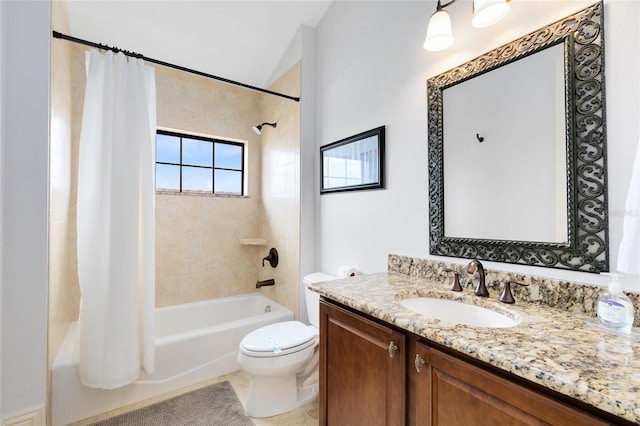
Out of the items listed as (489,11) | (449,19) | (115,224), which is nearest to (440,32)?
(449,19)

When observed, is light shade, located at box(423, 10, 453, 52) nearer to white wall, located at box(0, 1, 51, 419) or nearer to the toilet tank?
the toilet tank

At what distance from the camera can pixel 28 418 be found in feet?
4.39

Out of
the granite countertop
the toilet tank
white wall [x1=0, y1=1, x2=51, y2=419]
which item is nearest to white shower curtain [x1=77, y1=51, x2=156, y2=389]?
white wall [x1=0, y1=1, x2=51, y2=419]

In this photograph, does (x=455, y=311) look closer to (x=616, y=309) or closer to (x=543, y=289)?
(x=543, y=289)

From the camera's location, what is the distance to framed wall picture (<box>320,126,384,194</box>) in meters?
1.74

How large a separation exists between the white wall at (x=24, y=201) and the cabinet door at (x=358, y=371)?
4.51 feet

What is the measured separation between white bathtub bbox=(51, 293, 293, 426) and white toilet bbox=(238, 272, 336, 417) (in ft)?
1.62

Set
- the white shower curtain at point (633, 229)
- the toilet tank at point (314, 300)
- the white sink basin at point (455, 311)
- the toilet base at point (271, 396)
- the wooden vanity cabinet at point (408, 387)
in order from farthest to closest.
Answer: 1. the toilet tank at point (314, 300)
2. the toilet base at point (271, 396)
3. the white sink basin at point (455, 311)
4. the white shower curtain at point (633, 229)
5. the wooden vanity cabinet at point (408, 387)

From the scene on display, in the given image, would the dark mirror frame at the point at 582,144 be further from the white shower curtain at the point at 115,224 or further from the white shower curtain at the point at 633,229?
the white shower curtain at the point at 115,224

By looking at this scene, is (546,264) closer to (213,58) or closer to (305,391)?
(305,391)

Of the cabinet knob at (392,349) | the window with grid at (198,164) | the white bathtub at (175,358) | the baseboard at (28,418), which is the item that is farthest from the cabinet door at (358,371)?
the window with grid at (198,164)

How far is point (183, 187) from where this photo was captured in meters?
2.72

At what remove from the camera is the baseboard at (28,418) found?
51.1 inches

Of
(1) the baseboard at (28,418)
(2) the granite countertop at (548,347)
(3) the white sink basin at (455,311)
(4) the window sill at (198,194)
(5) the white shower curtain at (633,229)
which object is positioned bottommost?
(1) the baseboard at (28,418)
